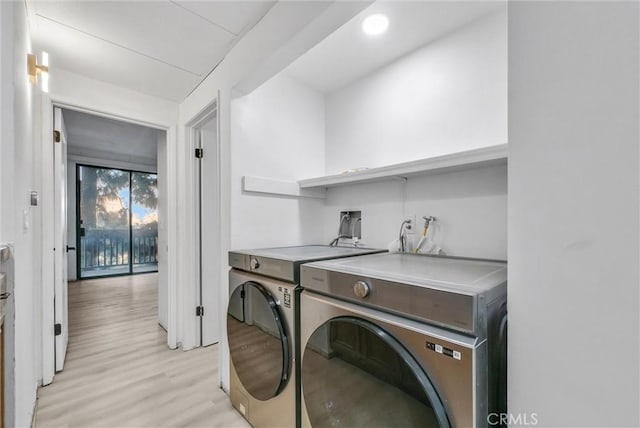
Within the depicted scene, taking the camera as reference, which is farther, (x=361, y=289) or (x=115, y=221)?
(x=115, y=221)

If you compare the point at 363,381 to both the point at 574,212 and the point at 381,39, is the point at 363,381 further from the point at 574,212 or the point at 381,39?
the point at 381,39

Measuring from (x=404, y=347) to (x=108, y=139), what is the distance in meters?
5.27

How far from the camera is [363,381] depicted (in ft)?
3.08

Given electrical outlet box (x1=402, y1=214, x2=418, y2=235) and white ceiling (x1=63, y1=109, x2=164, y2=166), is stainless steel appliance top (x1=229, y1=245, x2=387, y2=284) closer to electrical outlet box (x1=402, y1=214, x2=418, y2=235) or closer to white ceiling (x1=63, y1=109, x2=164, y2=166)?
electrical outlet box (x1=402, y1=214, x2=418, y2=235)

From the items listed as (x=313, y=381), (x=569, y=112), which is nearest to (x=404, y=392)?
(x=313, y=381)

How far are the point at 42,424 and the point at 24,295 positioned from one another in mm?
860

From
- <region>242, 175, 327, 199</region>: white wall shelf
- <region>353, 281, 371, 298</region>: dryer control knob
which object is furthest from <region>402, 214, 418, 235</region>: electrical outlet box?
<region>353, 281, 371, 298</region>: dryer control knob

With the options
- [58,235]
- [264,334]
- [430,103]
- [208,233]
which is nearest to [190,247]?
[208,233]

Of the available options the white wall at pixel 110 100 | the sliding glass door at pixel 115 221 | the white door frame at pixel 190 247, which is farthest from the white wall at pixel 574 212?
the sliding glass door at pixel 115 221

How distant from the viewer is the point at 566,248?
0.54 metres

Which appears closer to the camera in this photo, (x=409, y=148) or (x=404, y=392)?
(x=404, y=392)

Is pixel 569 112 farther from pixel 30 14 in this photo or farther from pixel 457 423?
pixel 30 14

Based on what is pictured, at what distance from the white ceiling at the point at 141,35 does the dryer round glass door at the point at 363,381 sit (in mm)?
1648

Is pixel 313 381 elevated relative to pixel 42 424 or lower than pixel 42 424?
elevated
